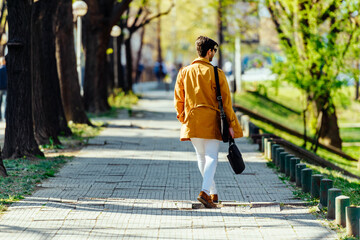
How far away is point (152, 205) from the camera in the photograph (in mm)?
8102

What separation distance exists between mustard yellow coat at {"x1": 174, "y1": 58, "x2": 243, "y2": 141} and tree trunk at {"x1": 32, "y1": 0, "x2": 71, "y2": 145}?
20.2 feet

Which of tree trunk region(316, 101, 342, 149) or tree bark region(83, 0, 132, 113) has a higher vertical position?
→ tree bark region(83, 0, 132, 113)

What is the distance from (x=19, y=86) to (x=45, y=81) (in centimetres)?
346

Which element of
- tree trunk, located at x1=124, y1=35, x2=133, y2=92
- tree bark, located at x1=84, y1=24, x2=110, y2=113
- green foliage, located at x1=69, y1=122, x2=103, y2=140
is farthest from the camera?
tree trunk, located at x1=124, y1=35, x2=133, y2=92

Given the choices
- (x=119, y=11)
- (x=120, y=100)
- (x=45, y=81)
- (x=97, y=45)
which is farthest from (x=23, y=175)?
(x=120, y=100)

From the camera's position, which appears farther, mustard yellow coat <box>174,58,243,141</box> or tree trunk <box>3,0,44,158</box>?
tree trunk <box>3,0,44,158</box>

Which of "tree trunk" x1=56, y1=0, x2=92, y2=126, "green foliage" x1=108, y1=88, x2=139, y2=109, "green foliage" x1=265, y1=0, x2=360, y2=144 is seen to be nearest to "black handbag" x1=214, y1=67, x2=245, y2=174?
"tree trunk" x1=56, y1=0, x2=92, y2=126

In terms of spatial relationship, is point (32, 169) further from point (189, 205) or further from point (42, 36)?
point (42, 36)

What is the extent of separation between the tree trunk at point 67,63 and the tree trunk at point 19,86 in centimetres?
540

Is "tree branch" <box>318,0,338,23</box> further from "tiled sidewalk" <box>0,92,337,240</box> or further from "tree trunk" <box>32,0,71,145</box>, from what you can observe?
"tree trunk" <box>32,0,71,145</box>

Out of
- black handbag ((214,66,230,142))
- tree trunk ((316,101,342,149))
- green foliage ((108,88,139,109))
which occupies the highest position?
black handbag ((214,66,230,142))

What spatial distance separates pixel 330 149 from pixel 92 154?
10154 mm

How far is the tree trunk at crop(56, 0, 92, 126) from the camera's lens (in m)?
17.0

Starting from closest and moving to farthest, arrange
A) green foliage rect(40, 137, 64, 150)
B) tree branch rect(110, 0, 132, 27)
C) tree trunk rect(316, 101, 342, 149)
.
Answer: green foliage rect(40, 137, 64, 150)
tree branch rect(110, 0, 132, 27)
tree trunk rect(316, 101, 342, 149)
